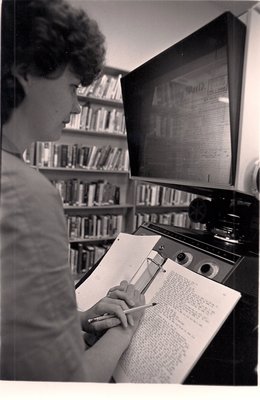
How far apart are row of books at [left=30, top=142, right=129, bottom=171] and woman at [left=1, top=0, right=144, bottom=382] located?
5.87 feet

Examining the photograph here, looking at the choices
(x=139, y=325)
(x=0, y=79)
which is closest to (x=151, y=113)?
(x=0, y=79)

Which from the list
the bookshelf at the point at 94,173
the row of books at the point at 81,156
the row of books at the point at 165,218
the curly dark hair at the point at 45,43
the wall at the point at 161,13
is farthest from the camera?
the row of books at the point at 165,218

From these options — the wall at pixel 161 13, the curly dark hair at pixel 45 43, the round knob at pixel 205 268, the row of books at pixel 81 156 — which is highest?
A: the wall at pixel 161 13

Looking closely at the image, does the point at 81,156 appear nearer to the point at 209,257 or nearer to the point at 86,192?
the point at 86,192

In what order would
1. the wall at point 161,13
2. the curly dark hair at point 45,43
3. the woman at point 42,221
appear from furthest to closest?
the wall at point 161,13
the curly dark hair at point 45,43
the woman at point 42,221

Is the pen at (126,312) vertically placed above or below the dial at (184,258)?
below

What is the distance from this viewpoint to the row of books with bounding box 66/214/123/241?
2.69m

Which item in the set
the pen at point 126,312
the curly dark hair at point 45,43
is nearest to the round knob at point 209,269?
the pen at point 126,312

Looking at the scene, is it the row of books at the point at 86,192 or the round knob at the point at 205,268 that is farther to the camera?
the row of books at the point at 86,192

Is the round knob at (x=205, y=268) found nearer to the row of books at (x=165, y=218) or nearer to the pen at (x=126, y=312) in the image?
the pen at (x=126, y=312)

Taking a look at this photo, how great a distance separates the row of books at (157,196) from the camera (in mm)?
3084

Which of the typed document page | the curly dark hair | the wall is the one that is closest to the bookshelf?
the wall

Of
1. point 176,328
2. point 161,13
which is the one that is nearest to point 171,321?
point 176,328

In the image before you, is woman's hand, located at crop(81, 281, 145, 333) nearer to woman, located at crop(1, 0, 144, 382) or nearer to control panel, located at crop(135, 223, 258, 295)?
woman, located at crop(1, 0, 144, 382)
